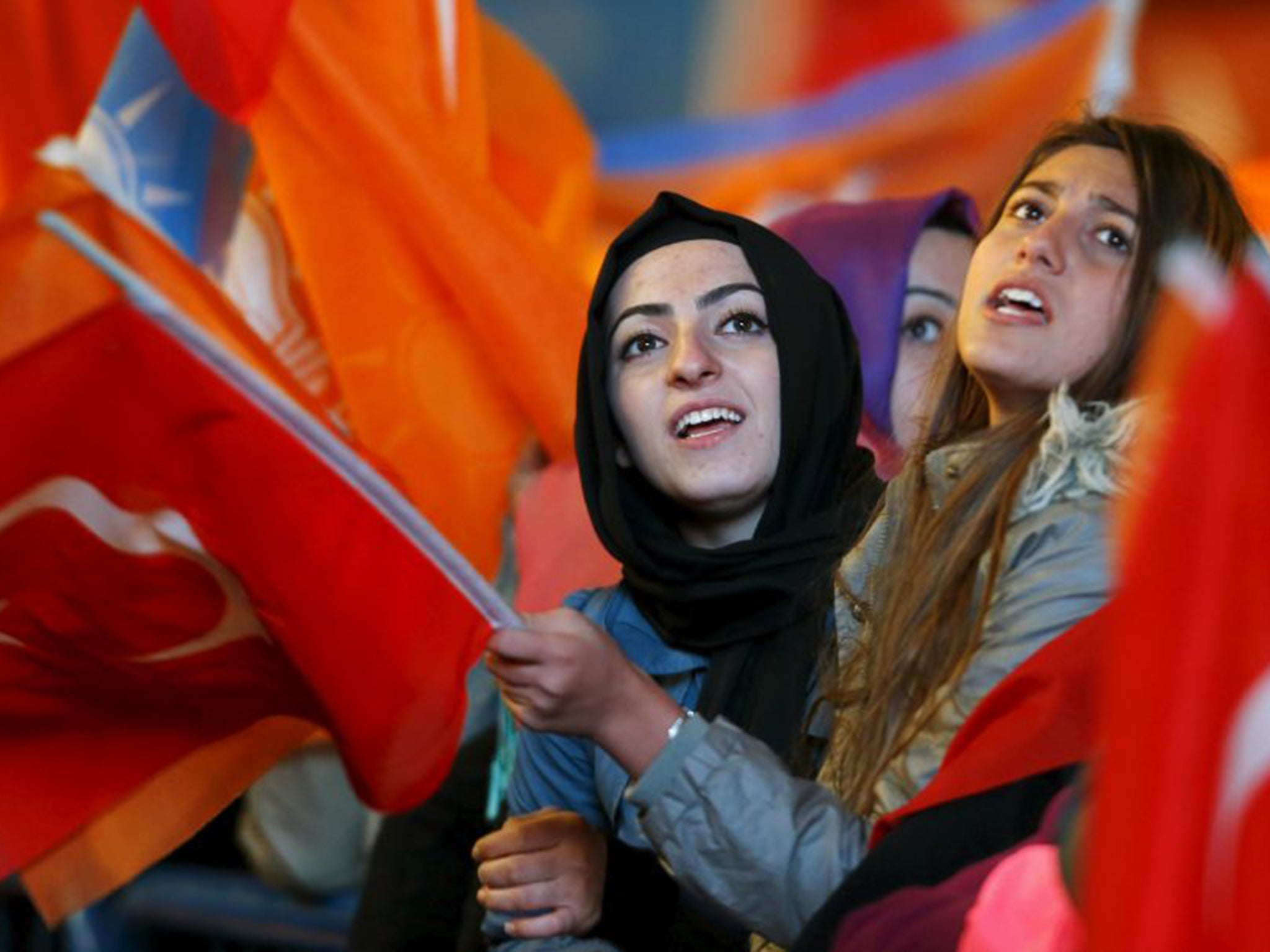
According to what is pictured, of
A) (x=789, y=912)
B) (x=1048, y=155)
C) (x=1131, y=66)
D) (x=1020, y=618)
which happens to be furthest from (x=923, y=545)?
(x=1131, y=66)

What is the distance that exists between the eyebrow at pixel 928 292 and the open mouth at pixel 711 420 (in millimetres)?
779

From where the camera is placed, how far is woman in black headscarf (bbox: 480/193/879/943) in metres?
2.43

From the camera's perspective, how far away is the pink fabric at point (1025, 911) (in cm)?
148

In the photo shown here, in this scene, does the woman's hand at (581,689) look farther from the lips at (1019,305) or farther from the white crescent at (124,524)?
the lips at (1019,305)

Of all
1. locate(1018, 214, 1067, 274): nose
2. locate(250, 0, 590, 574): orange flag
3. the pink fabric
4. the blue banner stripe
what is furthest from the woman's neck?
the blue banner stripe

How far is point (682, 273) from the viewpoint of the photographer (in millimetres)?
2574

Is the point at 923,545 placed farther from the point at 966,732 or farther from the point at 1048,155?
the point at 1048,155

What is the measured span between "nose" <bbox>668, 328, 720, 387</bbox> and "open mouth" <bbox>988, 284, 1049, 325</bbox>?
374 mm

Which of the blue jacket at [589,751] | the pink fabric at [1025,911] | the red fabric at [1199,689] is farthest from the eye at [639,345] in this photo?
the red fabric at [1199,689]

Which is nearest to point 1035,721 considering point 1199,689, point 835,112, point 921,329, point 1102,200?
point 1199,689

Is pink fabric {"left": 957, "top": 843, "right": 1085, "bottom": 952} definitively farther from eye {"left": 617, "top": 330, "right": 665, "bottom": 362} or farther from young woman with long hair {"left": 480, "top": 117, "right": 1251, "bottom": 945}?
eye {"left": 617, "top": 330, "right": 665, "bottom": 362}

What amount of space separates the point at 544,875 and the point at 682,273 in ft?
2.28

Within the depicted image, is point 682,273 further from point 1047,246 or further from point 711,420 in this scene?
point 1047,246

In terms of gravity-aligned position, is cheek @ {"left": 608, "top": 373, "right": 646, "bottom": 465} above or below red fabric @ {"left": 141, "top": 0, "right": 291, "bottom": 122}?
below
